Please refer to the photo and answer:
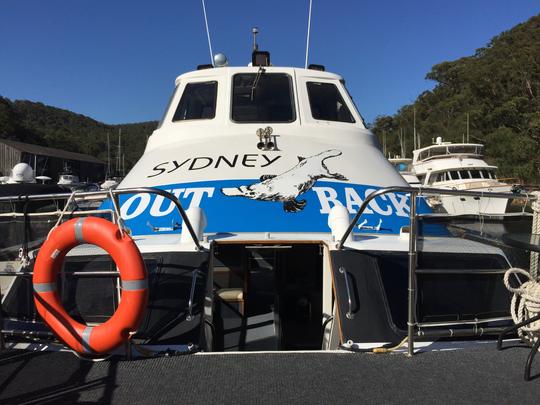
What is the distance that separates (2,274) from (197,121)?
2.52 meters

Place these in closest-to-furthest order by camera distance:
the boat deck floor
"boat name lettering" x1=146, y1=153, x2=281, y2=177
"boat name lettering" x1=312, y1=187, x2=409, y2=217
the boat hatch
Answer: the boat deck floor → "boat name lettering" x1=312, y1=187, x2=409, y2=217 → the boat hatch → "boat name lettering" x1=146, y1=153, x2=281, y2=177

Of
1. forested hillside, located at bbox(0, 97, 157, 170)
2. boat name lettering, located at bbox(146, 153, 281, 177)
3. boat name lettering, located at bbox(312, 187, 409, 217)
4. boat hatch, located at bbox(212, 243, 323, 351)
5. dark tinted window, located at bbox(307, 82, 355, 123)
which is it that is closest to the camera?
boat name lettering, located at bbox(312, 187, 409, 217)

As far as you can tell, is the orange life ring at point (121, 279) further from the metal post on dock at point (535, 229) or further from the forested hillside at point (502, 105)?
the forested hillside at point (502, 105)

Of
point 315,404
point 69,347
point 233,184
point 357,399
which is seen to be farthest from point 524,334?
point 69,347

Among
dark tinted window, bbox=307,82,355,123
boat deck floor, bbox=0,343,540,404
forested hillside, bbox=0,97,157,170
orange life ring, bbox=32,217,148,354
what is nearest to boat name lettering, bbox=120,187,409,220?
orange life ring, bbox=32,217,148,354

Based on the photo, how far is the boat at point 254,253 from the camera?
8.32 ft

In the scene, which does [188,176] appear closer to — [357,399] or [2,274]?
[2,274]

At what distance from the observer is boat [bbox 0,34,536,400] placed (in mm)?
2535

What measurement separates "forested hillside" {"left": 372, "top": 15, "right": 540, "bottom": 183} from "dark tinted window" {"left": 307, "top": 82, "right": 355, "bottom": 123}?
970 inches

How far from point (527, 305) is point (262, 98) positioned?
336cm

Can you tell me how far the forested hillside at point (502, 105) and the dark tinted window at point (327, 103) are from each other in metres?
24.6

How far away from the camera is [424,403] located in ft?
6.81

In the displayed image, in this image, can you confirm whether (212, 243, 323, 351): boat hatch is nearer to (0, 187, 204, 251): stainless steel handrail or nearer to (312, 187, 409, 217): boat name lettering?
(312, 187, 409, 217): boat name lettering

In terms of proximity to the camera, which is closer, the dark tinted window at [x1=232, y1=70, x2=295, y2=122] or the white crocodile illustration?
the white crocodile illustration
